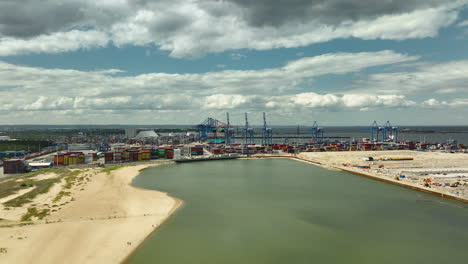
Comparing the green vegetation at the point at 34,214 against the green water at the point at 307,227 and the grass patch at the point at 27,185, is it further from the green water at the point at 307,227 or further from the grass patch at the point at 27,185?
the green water at the point at 307,227

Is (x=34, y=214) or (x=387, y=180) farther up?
(x=34, y=214)

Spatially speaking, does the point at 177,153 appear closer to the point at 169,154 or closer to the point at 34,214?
the point at 169,154

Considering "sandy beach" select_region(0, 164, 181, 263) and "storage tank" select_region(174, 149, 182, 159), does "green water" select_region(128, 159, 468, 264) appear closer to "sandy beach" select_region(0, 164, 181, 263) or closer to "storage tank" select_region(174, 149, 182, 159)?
"sandy beach" select_region(0, 164, 181, 263)

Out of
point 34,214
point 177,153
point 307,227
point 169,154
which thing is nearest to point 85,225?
point 34,214

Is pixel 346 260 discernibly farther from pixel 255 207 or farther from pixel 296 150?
pixel 296 150

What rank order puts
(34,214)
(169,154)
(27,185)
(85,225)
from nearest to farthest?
(85,225)
(34,214)
(27,185)
(169,154)

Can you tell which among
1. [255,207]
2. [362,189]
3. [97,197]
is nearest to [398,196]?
[362,189]

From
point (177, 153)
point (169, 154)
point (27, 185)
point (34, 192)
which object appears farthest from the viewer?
point (177, 153)
